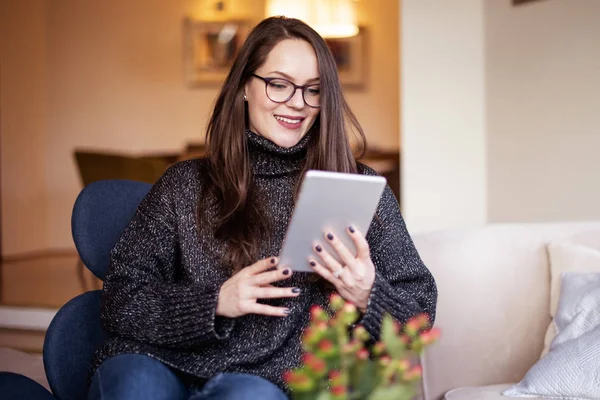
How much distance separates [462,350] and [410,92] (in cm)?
173

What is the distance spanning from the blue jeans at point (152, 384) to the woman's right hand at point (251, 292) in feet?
0.45

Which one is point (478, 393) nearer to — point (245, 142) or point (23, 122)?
point (245, 142)

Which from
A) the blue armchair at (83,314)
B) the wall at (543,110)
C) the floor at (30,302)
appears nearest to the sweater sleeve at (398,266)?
the blue armchair at (83,314)

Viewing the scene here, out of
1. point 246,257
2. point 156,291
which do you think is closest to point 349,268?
point 246,257

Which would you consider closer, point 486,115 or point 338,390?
point 338,390

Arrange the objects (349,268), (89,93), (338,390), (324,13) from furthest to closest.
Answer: (89,93) < (324,13) < (349,268) < (338,390)

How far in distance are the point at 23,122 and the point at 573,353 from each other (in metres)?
6.52

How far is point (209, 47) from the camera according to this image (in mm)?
7445

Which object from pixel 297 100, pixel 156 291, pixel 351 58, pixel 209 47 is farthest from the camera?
pixel 209 47

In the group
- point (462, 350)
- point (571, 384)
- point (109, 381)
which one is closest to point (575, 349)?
point (571, 384)

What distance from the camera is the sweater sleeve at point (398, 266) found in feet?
5.40

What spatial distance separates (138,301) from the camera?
1649mm

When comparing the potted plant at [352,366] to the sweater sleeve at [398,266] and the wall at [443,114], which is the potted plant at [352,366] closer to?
the sweater sleeve at [398,266]

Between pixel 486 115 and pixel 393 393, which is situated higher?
pixel 486 115
